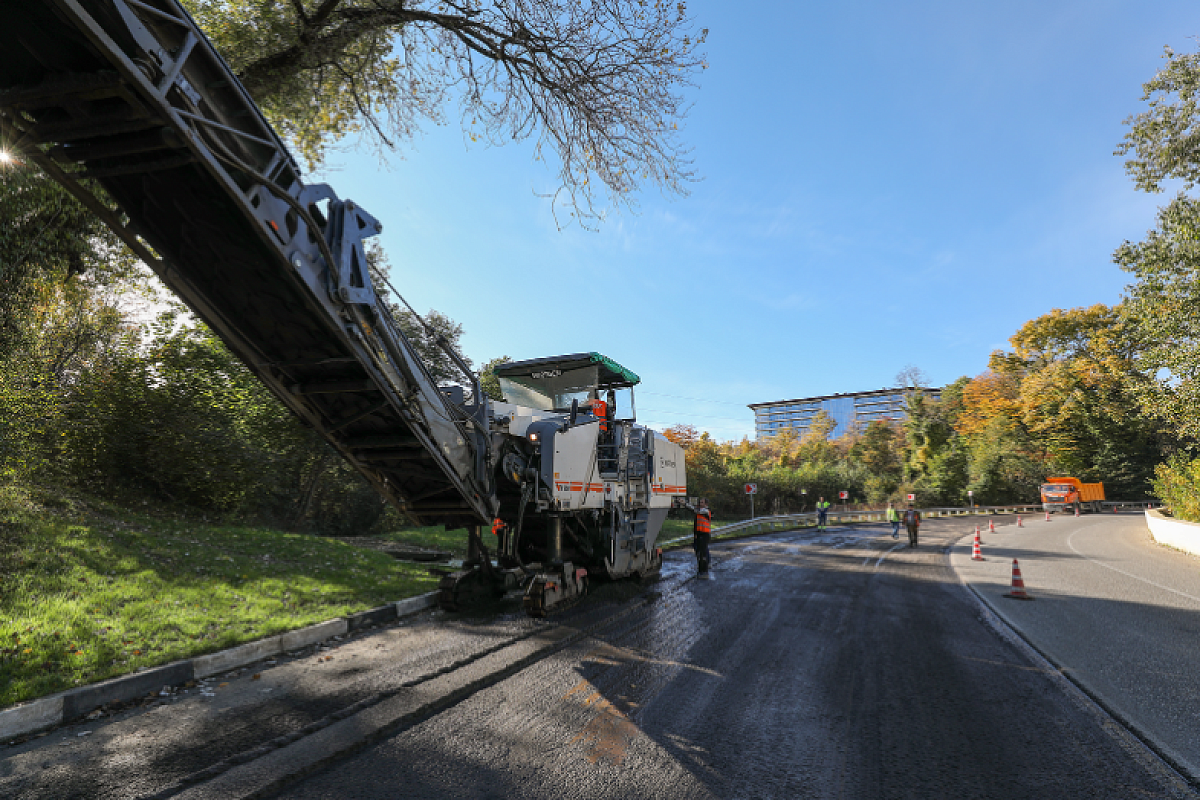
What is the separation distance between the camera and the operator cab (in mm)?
8867

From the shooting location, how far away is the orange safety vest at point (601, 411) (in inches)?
349

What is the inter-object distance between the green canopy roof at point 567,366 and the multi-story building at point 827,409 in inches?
5530

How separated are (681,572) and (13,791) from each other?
1060 centimetres

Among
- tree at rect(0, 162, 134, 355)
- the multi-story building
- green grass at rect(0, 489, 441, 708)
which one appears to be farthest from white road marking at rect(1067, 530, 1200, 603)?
the multi-story building

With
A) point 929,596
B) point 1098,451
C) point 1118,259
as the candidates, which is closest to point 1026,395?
point 1098,451

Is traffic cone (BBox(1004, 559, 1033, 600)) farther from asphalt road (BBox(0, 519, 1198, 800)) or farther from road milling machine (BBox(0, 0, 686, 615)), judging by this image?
road milling machine (BBox(0, 0, 686, 615))

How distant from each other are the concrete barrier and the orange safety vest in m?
17.2

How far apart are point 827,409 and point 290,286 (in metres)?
159

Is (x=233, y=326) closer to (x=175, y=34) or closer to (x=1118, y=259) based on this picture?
(x=175, y=34)

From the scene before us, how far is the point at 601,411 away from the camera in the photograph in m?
8.98

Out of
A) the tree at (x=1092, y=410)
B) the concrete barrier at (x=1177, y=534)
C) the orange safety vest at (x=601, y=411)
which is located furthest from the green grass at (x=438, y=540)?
the tree at (x=1092, y=410)

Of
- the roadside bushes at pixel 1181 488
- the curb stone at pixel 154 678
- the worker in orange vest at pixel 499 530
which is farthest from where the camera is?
the roadside bushes at pixel 1181 488

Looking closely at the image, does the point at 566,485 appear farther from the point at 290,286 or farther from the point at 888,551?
the point at 888,551

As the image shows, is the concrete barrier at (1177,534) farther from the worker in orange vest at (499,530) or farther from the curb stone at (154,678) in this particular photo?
the curb stone at (154,678)
